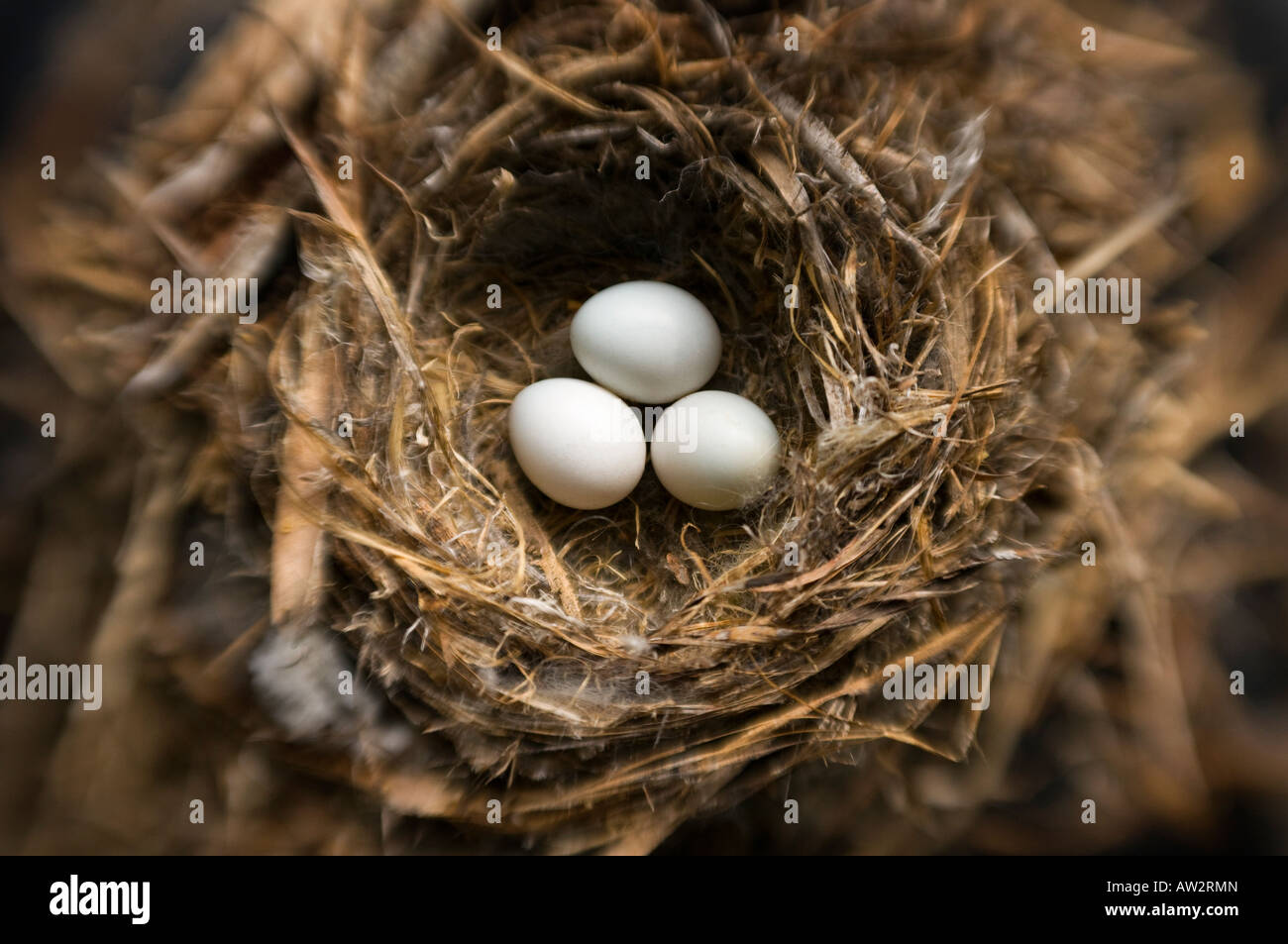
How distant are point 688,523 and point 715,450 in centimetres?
14

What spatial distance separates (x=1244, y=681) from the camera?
889 millimetres

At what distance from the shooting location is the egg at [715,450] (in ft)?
3.11

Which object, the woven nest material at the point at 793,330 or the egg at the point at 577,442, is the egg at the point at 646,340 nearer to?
the egg at the point at 577,442

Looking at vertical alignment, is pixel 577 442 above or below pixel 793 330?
below

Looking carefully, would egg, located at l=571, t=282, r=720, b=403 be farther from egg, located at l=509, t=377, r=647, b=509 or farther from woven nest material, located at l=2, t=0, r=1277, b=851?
woven nest material, located at l=2, t=0, r=1277, b=851

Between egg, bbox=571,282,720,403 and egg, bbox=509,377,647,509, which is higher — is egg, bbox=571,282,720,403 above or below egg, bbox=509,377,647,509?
above

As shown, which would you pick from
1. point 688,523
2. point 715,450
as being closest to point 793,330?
point 715,450

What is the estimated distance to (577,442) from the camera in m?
0.95

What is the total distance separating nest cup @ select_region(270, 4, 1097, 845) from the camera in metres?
0.78

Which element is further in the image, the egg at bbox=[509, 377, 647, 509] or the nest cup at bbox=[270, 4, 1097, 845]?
the egg at bbox=[509, 377, 647, 509]

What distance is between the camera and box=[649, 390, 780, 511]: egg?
95 centimetres

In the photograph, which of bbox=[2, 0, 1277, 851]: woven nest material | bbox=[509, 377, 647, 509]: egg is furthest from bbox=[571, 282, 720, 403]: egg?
bbox=[2, 0, 1277, 851]: woven nest material

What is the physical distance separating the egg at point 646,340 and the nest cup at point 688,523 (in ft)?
0.31

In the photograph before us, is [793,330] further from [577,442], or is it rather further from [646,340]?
[577,442]
